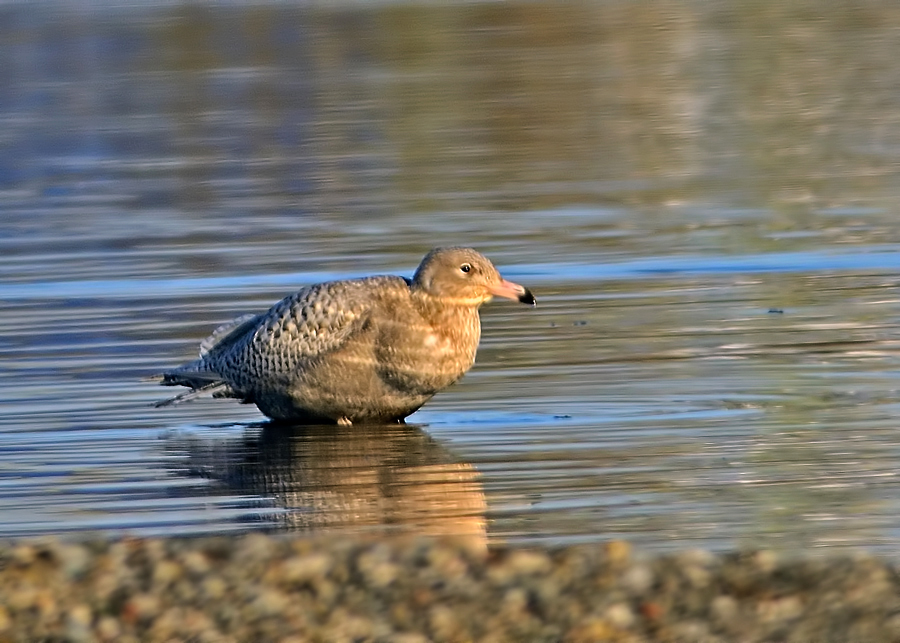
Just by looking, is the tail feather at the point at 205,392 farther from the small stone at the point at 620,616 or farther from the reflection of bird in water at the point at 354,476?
A: the small stone at the point at 620,616

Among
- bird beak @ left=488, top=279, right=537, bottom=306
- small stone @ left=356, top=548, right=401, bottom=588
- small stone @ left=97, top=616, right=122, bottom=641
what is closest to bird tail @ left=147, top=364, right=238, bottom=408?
bird beak @ left=488, top=279, right=537, bottom=306

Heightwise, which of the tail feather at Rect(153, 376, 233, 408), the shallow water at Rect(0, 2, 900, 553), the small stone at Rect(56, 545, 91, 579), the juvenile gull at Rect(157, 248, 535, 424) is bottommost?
the shallow water at Rect(0, 2, 900, 553)

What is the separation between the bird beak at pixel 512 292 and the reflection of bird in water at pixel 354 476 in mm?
698

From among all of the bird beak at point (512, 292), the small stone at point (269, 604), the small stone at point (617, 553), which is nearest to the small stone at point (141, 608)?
the small stone at point (269, 604)

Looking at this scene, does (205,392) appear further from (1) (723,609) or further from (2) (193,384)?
(1) (723,609)

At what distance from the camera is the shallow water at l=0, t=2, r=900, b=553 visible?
8797 millimetres

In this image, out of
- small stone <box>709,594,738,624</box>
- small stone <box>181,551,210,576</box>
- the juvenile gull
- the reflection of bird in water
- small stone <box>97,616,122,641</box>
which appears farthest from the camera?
the juvenile gull

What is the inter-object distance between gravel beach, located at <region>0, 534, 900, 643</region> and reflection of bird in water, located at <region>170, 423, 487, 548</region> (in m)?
0.65

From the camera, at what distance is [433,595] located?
680 cm

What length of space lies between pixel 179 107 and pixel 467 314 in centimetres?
1680

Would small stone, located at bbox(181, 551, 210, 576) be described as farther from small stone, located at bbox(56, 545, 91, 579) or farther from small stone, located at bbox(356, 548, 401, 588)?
small stone, located at bbox(356, 548, 401, 588)

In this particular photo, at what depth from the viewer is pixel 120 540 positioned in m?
7.77

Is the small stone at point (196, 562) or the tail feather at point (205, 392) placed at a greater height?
the small stone at point (196, 562)

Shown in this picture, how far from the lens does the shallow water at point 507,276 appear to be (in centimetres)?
880
